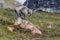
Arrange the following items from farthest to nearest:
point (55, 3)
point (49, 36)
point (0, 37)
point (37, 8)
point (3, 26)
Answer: point (55, 3)
point (37, 8)
point (3, 26)
point (49, 36)
point (0, 37)

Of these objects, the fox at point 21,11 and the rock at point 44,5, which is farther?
the rock at point 44,5

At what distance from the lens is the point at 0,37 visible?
77.7 feet

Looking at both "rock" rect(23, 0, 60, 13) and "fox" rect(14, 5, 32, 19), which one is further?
"rock" rect(23, 0, 60, 13)

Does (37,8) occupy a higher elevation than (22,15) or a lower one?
Answer: lower

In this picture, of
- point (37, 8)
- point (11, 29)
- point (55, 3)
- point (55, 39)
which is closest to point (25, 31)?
point (11, 29)

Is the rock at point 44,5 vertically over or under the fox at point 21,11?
→ under

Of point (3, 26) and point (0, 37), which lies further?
point (3, 26)

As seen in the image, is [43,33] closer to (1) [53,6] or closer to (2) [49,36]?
(2) [49,36]

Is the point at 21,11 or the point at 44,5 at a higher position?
the point at 21,11

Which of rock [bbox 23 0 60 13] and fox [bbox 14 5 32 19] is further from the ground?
fox [bbox 14 5 32 19]

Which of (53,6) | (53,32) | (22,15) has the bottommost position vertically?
(53,6)

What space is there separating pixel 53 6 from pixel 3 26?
4072 cm

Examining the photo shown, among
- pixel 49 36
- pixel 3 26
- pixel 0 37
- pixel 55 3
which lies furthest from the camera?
pixel 55 3

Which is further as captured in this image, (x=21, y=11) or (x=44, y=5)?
(x=44, y=5)
